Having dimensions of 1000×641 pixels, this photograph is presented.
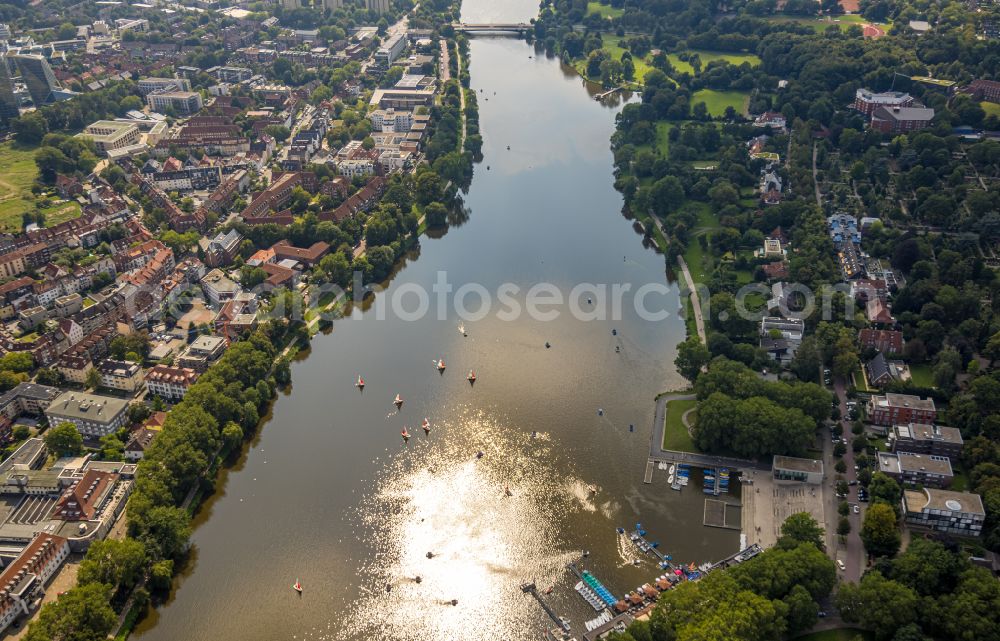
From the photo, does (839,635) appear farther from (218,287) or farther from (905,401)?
(218,287)

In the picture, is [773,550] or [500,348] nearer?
[773,550]

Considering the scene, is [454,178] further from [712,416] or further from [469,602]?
[469,602]

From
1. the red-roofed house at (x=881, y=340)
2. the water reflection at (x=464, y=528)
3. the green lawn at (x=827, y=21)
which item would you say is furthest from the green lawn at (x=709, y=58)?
the water reflection at (x=464, y=528)

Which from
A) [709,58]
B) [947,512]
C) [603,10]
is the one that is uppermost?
[947,512]

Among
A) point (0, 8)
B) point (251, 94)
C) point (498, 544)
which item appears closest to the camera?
point (498, 544)

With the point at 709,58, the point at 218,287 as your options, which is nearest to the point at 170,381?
the point at 218,287

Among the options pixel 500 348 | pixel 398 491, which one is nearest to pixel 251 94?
pixel 500 348

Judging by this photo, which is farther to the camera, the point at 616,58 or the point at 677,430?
the point at 616,58

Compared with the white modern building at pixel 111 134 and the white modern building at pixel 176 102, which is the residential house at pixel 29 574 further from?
the white modern building at pixel 176 102
